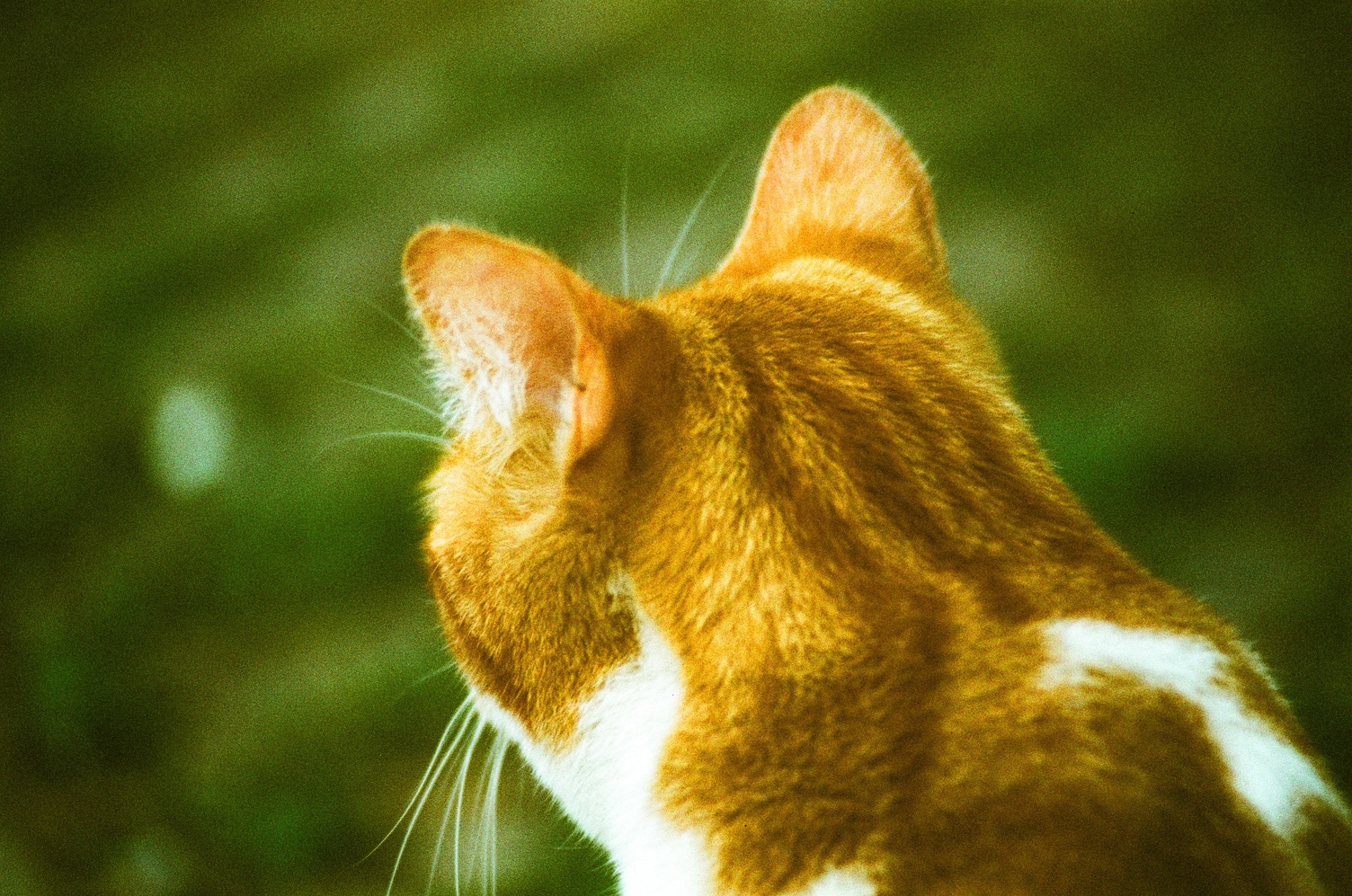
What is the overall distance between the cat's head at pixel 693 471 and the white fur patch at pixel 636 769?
0.02 m

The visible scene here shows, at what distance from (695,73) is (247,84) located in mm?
1547

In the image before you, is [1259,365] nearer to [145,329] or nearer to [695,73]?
[695,73]

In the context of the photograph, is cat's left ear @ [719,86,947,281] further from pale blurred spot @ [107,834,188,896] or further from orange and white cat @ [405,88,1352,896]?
pale blurred spot @ [107,834,188,896]

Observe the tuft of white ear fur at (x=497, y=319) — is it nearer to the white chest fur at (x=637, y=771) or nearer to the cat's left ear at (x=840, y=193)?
the white chest fur at (x=637, y=771)

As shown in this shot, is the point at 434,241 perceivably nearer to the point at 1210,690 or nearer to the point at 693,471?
the point at 693,471

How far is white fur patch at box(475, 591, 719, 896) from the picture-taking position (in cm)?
116

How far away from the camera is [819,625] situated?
3.62 feet

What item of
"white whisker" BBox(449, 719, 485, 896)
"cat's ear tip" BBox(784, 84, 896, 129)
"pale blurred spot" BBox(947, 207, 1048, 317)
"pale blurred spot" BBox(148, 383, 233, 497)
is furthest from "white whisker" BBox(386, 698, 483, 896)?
"pale blurred spot" BBox(947, 207, 1048, 317)

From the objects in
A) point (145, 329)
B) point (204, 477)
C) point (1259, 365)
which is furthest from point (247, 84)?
point (1259, 365)

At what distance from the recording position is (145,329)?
3422mm

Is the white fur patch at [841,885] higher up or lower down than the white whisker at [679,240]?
lower down

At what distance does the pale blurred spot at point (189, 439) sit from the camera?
3020mm

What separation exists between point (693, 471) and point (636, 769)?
11.7 inches

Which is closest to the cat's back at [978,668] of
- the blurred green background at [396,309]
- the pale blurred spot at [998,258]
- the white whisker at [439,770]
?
the white whisker at [439,770]
